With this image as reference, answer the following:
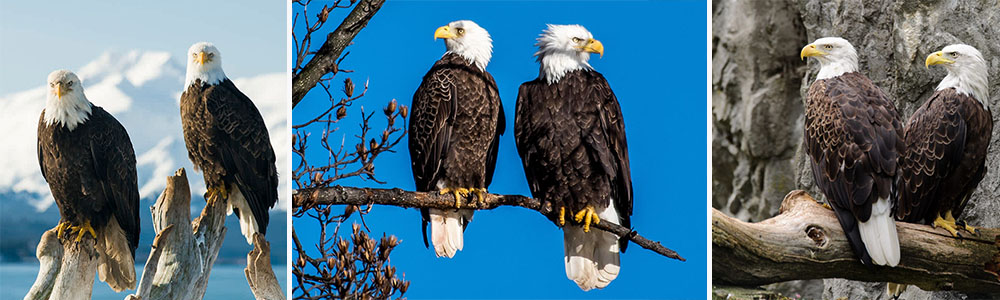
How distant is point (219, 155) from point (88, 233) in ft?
1.49

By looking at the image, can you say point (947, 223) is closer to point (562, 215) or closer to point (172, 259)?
point (562, 215)

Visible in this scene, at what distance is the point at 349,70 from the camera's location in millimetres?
2922

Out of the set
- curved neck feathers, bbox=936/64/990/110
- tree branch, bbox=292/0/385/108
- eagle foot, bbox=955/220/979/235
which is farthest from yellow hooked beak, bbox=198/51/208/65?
eagle foot, bbox=955/220/979/235

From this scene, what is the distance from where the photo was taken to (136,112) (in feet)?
8.66

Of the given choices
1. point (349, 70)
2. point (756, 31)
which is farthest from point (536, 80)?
point (756, 31)

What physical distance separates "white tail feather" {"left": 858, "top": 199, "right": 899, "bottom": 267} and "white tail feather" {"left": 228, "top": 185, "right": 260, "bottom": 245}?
2.01 metres

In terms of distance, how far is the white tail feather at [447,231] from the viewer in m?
2.82

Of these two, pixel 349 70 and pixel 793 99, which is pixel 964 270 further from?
pixel 349 70

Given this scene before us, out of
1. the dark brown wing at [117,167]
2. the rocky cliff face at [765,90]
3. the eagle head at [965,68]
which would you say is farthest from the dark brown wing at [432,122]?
the rocky cliff face at [765,90]

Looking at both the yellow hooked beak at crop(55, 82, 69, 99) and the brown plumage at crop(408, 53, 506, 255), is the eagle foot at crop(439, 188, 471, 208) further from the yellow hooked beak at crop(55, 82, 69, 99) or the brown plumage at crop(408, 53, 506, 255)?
the yellow hooked beak at crop(55, 82, 69, 99)

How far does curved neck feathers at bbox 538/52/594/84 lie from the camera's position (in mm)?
2777

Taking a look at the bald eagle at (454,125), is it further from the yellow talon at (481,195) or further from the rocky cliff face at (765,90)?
the rocky cliff face at (765,90)

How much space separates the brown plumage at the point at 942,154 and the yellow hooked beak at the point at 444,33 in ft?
5.14

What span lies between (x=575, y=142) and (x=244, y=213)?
1.13 meters
